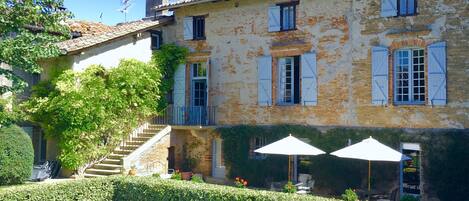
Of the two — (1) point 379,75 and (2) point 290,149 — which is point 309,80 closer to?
(1) point 379,75

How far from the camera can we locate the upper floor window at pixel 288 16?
61.0 ft

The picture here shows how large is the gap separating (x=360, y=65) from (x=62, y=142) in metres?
11.0

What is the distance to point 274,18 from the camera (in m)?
18.8

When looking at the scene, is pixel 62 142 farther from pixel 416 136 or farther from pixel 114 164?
pixel 416 136

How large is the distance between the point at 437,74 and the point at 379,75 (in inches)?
72.4

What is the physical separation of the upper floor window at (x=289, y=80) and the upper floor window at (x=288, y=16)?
120 centimetres

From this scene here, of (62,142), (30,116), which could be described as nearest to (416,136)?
(62,142)

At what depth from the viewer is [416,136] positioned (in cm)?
1548

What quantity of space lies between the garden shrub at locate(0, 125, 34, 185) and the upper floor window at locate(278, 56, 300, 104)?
913 cm

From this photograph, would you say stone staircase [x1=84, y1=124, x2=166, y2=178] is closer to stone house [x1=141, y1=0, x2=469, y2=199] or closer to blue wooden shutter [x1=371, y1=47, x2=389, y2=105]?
stone house [x1=141, y1=0, x2=469, y2=199]

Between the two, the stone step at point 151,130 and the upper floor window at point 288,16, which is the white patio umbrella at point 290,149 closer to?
the upper floor window at point 288,16

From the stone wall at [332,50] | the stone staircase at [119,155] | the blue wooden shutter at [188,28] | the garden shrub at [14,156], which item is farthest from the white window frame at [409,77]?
the garden shrub at [14,156]

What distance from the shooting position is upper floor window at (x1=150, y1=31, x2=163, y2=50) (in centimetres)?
2175

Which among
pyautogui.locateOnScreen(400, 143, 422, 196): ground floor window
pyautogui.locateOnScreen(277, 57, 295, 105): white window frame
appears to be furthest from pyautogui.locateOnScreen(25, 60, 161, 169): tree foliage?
pyautogui.locateOnScreen(400, 143, 422, 196): ground floor window
